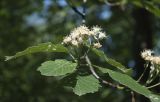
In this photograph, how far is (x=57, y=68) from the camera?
2012 mm

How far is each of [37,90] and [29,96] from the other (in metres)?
0.72

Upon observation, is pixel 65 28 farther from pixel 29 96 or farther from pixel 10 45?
pixel 29 96

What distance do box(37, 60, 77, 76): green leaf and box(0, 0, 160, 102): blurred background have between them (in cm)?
325

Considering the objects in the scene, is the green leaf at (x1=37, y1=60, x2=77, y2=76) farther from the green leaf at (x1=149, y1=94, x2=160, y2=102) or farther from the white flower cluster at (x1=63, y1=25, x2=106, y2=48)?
the green leaf at (x1=149, y1=94, x2=160, y2=102)

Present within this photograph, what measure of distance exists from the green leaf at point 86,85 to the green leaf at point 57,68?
6 cm

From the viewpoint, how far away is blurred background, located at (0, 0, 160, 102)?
6.33 metres

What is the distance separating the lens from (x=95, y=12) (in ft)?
30.8

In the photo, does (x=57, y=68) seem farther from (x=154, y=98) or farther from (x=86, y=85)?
(x=154, y=98)

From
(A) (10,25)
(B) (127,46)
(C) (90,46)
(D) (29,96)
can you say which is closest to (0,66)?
(D) (29,96)

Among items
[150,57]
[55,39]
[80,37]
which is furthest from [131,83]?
[55,39]

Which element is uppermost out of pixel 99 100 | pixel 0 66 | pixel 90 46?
pixel 90 46

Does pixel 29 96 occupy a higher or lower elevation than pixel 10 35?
lower

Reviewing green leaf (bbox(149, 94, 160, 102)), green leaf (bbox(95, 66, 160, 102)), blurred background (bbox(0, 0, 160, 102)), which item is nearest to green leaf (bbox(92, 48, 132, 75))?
green leaf (bbox(95, 66, 160, 102))

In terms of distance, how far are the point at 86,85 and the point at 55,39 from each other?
3.96 metres
